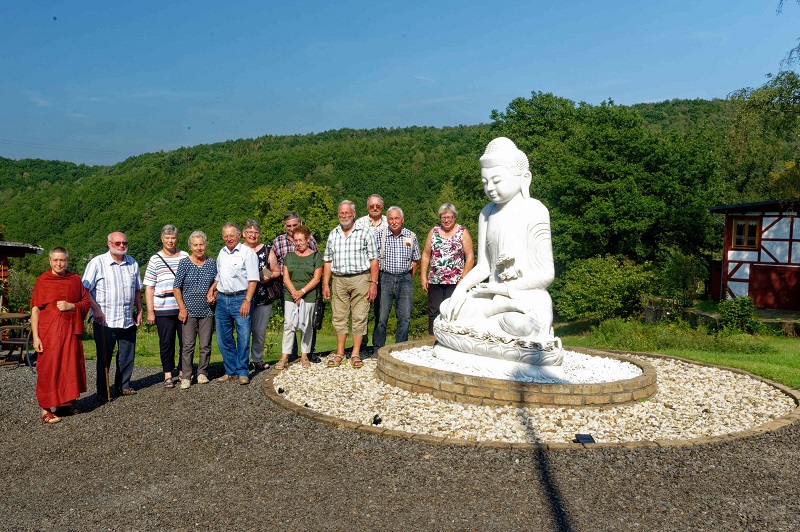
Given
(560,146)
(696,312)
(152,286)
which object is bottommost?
(696,312)

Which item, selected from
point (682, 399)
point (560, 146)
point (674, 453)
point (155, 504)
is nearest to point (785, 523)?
point (674, 453)

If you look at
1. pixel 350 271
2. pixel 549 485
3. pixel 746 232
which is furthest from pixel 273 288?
pixel 746 232

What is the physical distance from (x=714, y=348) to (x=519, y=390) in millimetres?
7320

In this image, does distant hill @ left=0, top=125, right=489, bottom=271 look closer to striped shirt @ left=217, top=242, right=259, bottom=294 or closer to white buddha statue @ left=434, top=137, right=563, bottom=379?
striped shirt @ left=217, top=242, right=259, bottom=294

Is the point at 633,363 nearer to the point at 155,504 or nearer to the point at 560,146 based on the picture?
the point at 155,504

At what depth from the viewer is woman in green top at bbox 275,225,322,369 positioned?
8.30 meters

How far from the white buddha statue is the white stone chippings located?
839 millimetres

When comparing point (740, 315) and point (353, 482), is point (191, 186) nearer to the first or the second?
point (740, 315)

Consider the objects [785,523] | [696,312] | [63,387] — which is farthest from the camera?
[696,312]

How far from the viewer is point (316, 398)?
696cm

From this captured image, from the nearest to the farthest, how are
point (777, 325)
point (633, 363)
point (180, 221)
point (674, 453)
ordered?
point (674, 453) < point (633, 363) < point (777, 325) < point (180, 221)

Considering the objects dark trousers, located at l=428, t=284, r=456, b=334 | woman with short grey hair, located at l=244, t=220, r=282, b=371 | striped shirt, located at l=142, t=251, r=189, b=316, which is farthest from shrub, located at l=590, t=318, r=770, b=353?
striped shirt, located at l=142, t=251, r=189, b=316

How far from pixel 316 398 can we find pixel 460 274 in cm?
275

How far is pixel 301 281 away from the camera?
8.34 metres
